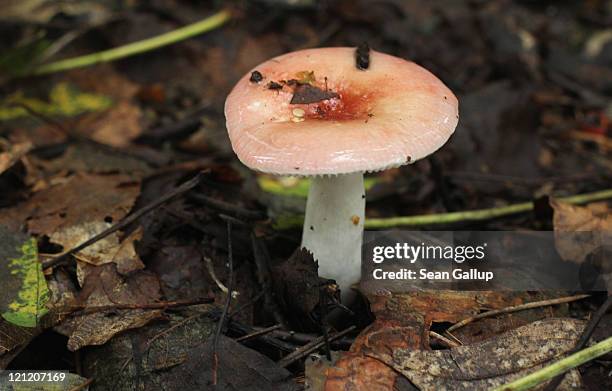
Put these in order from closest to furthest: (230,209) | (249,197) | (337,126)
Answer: (337,126) → (230,209) → (249,197)

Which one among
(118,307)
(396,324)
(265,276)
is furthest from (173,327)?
(396,324)

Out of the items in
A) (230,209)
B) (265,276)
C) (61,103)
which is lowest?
(265,276)

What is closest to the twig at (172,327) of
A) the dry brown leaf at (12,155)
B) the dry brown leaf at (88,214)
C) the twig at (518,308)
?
the dry brown leaf at (88,214)

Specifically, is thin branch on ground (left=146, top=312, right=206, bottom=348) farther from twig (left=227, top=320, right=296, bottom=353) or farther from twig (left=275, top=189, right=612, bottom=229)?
twig (left=275, top=189, right=612, bottom=229)

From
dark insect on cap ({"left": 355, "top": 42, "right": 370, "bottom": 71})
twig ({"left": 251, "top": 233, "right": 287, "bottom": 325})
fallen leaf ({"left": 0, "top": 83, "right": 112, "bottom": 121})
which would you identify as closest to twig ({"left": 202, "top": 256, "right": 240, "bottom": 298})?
twig ({"left": 251, "top": 233, "right": 287, "bottom": 325})

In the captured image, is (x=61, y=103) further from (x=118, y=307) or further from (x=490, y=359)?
(x=490, y=359)

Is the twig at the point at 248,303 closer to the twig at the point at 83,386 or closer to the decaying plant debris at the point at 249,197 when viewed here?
the decaying plant debris at the point at 249,197
